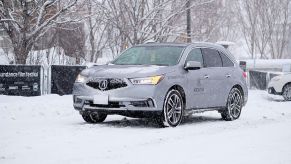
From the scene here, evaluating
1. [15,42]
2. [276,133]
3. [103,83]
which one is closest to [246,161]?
[276,133]

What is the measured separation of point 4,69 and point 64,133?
9550 millimetres

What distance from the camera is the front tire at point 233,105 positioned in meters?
12.9

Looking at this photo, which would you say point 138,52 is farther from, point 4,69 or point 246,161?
point 4,69

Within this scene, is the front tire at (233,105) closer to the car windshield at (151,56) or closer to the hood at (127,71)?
the car windshield at (151,56)

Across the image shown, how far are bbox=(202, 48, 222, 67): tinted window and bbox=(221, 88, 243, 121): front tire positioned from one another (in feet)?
2.29

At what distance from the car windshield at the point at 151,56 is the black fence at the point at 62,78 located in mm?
8194

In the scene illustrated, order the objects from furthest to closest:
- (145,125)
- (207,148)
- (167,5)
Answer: (167,5)
(145,125)
(207,148)

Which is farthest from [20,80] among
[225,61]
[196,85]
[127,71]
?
[127,71]

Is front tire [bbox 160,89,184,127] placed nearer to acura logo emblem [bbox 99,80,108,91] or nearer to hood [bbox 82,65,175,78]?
hood [bbox 82,65,175,78]

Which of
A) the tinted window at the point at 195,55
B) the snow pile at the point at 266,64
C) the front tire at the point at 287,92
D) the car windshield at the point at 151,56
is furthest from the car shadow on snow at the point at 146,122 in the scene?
the snow pile at the point at 266,64

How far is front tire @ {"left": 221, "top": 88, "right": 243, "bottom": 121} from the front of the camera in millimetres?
12898

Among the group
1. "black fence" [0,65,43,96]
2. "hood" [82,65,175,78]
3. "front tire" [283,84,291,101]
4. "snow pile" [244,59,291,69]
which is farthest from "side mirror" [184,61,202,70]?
"snow pile" [244,59,291,69]

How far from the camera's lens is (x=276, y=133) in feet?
33.7

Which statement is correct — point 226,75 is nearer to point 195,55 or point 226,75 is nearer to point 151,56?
point 195,55
